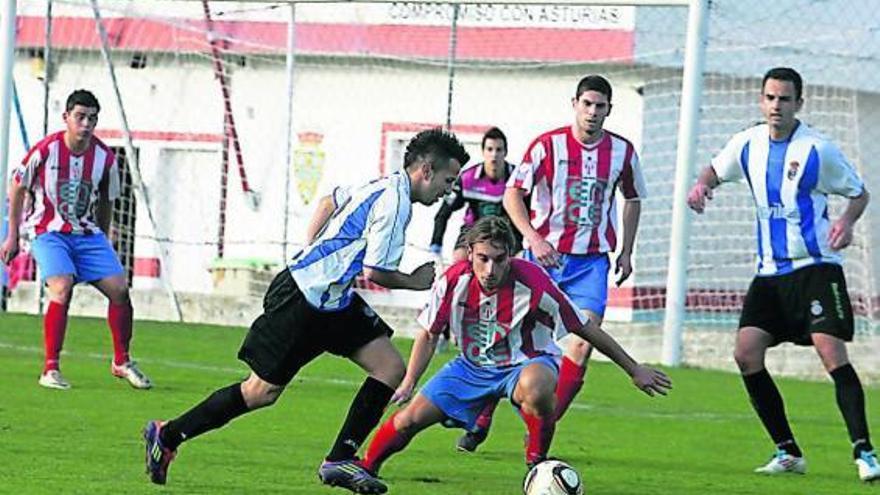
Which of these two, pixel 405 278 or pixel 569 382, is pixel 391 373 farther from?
pixel 569 382

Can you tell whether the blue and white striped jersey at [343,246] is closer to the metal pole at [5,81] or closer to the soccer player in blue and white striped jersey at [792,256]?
the soccer player in blue and white striped jersey at [792,256]

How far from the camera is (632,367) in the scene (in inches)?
307

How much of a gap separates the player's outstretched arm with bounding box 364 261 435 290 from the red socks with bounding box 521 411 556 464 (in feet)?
3.35

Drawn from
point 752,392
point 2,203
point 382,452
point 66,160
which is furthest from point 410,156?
→ point 2,203

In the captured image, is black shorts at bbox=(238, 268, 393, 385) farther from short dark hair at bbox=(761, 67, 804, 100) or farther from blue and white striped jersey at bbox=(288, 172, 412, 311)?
short dark hair at bbox=(761, 67, 804, 100)

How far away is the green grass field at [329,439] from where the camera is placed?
8.26 meters

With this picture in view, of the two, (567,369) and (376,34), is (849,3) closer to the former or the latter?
(376,34)

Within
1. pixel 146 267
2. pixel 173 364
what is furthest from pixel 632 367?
pixel 146 267

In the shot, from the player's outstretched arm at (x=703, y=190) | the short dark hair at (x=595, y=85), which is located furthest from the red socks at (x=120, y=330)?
the player's outstretched arm at (x=703, y=190)

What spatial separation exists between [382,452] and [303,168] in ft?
63.5

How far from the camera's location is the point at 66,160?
12.3 meters

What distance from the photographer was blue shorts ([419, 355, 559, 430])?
A: 27.1 ft

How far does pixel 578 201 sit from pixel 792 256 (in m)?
1.36

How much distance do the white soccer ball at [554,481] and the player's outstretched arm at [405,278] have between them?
2.86ft
